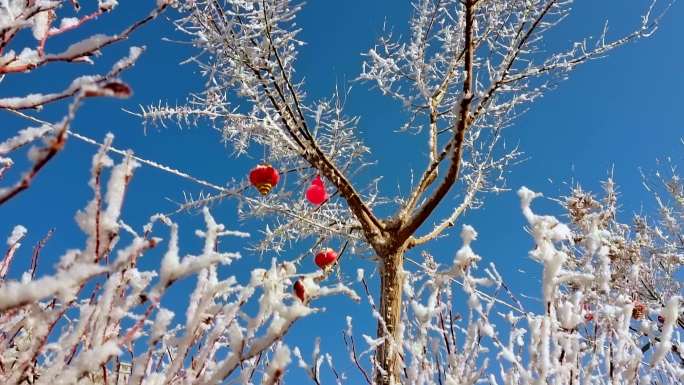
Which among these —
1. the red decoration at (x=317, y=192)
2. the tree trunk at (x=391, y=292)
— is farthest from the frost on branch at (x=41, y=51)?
the red decoration at (x=317, y=192)

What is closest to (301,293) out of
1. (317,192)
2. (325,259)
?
(317,192)

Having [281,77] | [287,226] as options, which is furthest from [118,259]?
[287,226]

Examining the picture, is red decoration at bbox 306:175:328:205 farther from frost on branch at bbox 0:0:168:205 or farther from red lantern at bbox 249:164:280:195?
frost on branch at bbox 0:0:168:205

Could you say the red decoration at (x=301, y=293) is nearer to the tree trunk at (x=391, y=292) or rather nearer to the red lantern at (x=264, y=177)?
the tree trunk at (x=391, y=292)

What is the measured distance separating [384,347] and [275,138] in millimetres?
1973

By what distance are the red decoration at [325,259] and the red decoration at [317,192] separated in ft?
1.68

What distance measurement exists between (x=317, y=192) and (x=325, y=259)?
68 centimetres

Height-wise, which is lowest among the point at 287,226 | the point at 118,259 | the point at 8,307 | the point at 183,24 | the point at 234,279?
the point at 8,307

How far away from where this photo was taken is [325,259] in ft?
16.2

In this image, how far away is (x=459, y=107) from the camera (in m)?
3.21

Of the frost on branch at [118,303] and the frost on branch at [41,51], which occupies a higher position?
the frost on branch at [41,51]

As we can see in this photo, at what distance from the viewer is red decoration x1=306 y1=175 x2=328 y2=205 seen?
15.2ft

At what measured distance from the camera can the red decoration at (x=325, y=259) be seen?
4.94 metres

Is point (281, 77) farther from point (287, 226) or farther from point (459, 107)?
point (287, 226)
